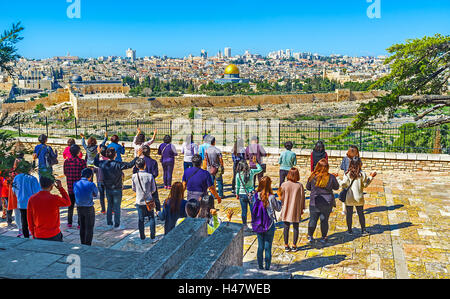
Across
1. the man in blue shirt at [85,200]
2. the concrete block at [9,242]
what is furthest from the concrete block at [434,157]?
the concrete block at [9,242]

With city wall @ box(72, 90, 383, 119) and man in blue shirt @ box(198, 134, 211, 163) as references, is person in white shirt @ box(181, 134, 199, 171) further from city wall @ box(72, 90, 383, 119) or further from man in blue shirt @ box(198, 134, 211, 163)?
city wall @ box(72, 90, 383, 119)

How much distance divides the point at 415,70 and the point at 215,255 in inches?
277

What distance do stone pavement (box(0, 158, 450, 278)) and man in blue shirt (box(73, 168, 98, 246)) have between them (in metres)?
0.45

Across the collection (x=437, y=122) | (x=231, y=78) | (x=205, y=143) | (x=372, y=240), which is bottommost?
(x=372, y=240)

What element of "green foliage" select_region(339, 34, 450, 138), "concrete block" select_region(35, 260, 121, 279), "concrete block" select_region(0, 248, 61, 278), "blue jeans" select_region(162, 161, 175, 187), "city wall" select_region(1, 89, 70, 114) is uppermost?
"city wall" select_region(1, 89, 70, 114)

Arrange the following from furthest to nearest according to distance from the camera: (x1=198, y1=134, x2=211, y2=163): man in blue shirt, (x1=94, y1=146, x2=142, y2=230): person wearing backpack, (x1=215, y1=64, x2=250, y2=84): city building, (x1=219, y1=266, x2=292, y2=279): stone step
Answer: (x1=215, y1=64, x2=250, y2=84): city building < (x1=198, y1=134, x2=211, y2=163): man in blue shirt < (x1=94, y1=146, x2=142, y2=230): person wearing backpack < (x1=219, y1=266, x2=292, y2=279): stone step

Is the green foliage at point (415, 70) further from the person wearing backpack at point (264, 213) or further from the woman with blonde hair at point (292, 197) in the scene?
the person wearing backpack at point (264, 213)

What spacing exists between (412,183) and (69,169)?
7.07 meters

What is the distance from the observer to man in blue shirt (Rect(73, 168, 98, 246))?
5.16 metres

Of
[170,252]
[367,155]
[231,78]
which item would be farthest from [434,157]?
[231,78]

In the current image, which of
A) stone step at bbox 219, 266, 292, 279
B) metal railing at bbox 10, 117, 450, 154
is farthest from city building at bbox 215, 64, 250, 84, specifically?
stone step at bbox 219, 266, 292, 279

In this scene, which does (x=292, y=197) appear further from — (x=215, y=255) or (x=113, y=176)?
(x=113, y=176)

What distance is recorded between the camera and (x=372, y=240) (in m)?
5.86

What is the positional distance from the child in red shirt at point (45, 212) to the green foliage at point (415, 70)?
6.99 metres
